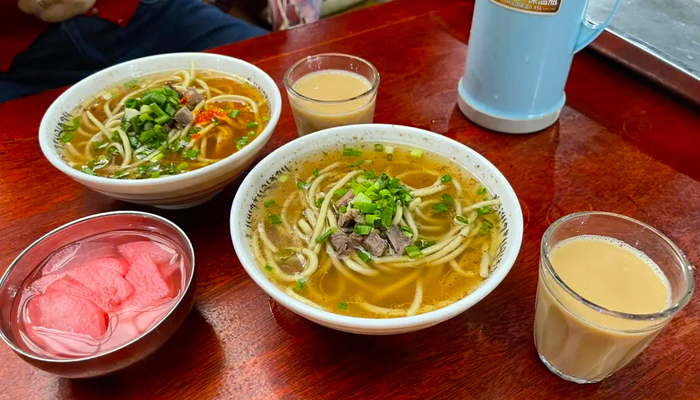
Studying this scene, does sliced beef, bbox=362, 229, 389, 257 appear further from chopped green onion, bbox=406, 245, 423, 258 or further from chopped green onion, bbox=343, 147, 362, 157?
chopped green onion, bbox=343, 147, 362, 157

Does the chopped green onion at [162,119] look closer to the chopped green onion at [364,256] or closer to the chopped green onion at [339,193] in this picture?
the chopped green onion at [339,193]

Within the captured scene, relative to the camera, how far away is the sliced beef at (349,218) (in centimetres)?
127

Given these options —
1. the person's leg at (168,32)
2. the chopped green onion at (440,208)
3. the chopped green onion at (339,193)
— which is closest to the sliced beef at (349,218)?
the chopped green onion at (339,193)

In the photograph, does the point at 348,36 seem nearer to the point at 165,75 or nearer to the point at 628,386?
the point at 165,75

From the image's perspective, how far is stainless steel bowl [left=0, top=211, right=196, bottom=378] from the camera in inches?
38.7

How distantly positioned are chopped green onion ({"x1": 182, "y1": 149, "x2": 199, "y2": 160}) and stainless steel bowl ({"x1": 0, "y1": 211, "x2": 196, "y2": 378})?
0.34 m

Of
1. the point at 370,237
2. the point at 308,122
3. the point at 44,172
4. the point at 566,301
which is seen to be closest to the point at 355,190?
the point at 370,237

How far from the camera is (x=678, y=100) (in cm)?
189

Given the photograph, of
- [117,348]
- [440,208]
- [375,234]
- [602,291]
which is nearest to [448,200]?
[440,208]

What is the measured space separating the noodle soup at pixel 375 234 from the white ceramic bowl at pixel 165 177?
0.14 meters

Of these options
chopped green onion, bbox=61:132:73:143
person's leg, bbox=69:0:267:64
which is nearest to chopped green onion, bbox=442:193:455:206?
chopped green onion, bbox=61:132:73:143

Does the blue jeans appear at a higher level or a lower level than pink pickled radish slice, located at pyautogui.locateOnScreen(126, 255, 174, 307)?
lower

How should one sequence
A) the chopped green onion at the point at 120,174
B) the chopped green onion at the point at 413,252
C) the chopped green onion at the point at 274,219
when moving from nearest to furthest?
1. the chopped green onion at the point at 413,252
2. the chopped green onion at the point at 274,219
3. the chopped green onion at the point at 120,174

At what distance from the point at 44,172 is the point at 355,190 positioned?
1.09 meters
